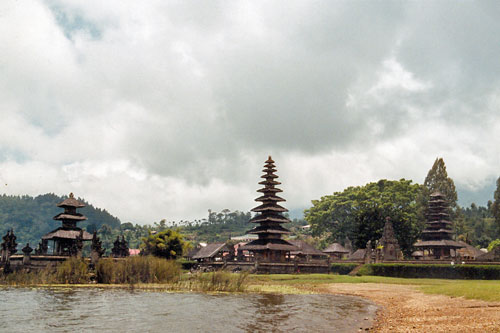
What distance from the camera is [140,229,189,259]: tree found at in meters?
71.8

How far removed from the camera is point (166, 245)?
72125 mm

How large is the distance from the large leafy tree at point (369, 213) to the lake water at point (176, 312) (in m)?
56.4

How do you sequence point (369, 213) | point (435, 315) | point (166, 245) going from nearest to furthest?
point (435, 315), point (166, 245), point (369, 213)

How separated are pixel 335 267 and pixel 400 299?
3455 cm

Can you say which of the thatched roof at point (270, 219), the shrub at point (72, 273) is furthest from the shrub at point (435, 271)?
the shrub at point (72, 273)

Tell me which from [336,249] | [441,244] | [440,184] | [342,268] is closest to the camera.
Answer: [342,268]

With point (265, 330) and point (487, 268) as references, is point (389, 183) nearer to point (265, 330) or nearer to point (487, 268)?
point (487, 268)

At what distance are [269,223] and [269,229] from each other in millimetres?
1083

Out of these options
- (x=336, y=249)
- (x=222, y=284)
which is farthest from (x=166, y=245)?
(x=222, y=284)

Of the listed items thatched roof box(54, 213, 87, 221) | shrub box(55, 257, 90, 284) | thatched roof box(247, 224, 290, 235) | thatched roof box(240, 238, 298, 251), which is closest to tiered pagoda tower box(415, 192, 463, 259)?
thatched roof box(240, 238, 298, 251)

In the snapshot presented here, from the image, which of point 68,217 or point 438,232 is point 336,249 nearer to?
point 438,232

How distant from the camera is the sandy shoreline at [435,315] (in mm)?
16578

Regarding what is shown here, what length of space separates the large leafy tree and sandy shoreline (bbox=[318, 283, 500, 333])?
55281 mm

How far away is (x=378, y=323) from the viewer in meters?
20.0
